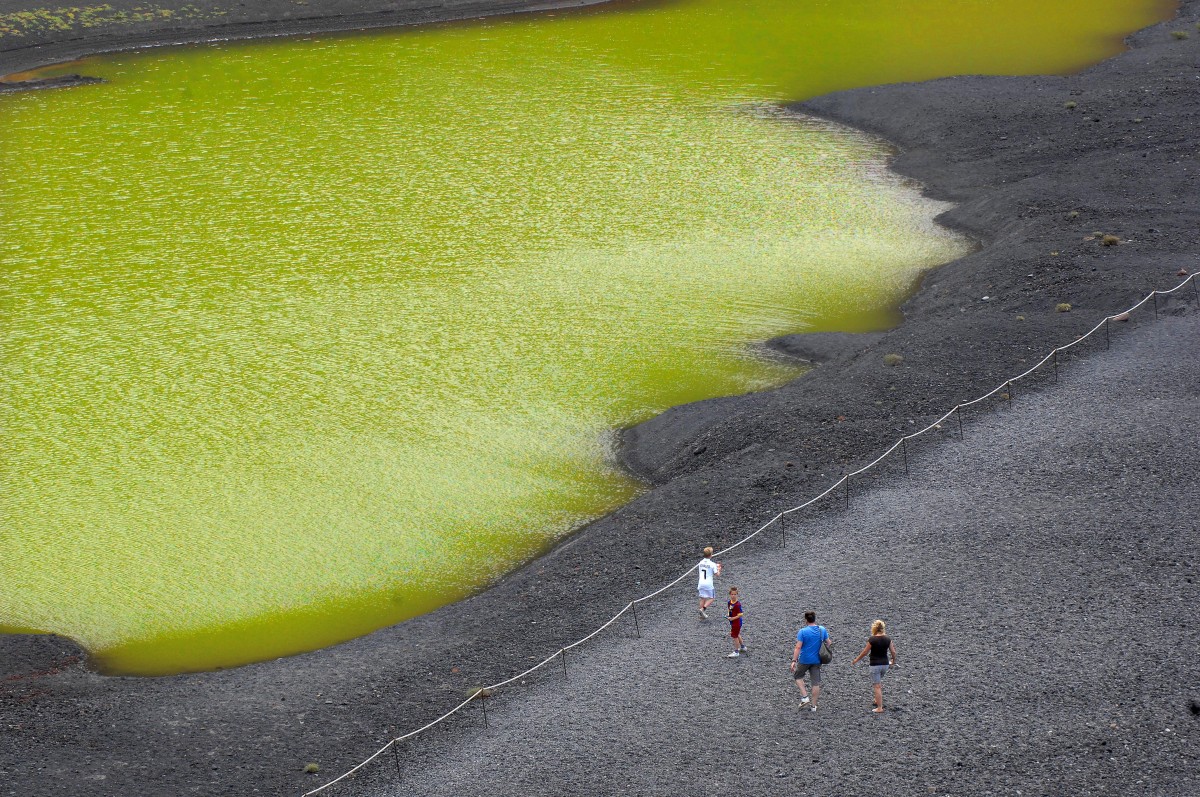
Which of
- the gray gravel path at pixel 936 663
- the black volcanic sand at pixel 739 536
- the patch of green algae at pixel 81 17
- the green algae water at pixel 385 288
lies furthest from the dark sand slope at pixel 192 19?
the gray gravel path at pixel 936 663

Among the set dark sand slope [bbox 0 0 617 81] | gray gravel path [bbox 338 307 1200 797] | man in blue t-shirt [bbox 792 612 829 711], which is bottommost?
gray gravel path [bbox 338 307 1200 797]

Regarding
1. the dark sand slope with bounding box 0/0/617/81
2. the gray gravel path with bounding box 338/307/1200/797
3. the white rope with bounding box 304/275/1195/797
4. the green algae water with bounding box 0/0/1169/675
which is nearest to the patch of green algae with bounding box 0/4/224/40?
the dark sand slope with bounding box 0/0/617/81

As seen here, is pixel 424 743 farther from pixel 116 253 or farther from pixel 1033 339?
pixel 116 253

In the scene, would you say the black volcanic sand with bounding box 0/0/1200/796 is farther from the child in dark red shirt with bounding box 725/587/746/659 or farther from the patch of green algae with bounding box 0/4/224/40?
the patch of green algae with bounding box 0/4/224/40

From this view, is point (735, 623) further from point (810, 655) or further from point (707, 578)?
point (810, 655)

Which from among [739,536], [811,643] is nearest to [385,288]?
[739,536]

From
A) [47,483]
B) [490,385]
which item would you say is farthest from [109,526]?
[490,385]

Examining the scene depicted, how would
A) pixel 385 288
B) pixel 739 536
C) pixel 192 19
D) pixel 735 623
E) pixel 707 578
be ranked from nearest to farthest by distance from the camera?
pixel 735 623, pixel 707 578, pixel 739 536, pixel 385 288, pixel 192 19
